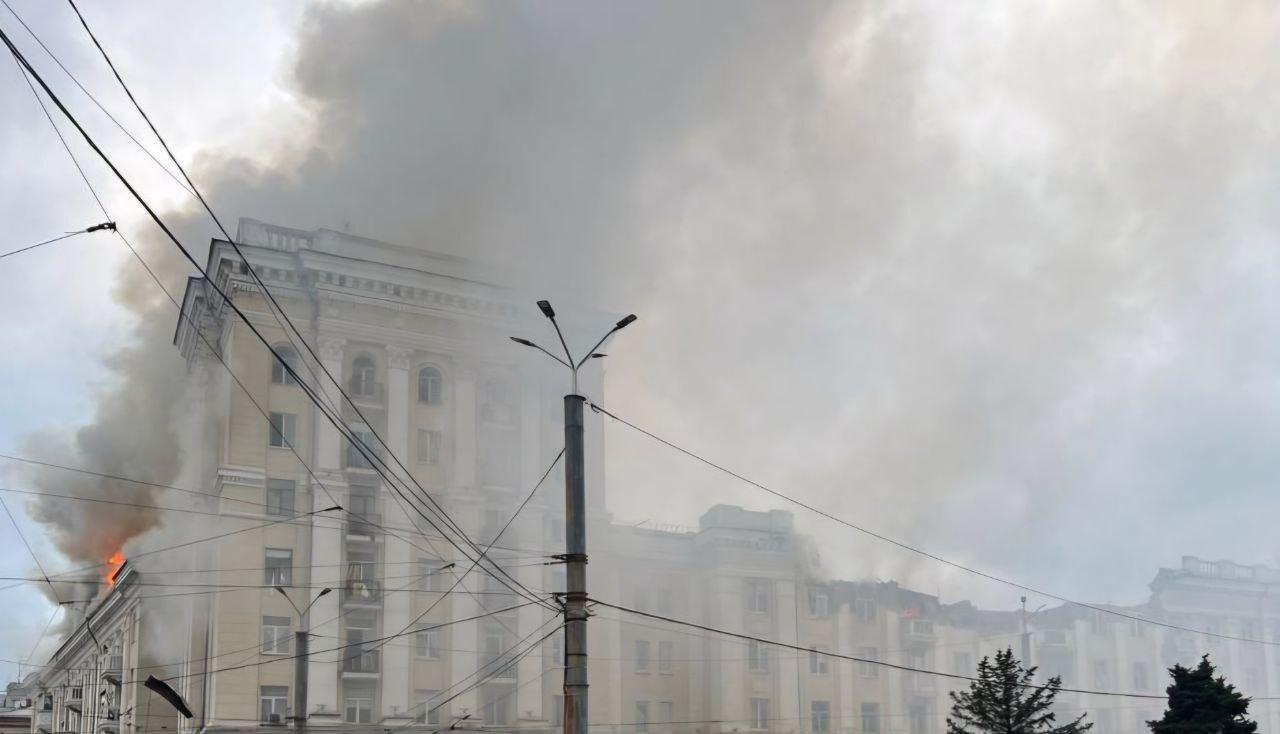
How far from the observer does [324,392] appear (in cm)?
5056

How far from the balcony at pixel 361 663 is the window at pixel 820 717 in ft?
67.6

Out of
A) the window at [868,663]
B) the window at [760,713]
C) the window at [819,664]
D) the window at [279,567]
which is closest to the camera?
the window at [279,567]

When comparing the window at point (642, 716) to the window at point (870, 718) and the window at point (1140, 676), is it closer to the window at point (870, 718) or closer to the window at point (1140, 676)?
the window at point (870, 718)

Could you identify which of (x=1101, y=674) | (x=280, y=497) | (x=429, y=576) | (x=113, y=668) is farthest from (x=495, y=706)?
(x=1101, y=674)

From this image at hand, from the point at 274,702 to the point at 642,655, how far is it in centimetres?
1542

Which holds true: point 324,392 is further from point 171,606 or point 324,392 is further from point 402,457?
point 171,606

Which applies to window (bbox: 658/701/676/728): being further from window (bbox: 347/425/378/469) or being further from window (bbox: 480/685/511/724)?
window (bbox: 347/425/378/469)

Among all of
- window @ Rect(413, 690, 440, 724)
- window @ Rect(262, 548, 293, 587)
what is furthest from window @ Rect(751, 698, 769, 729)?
window @ Rect(262, 548, 293, 587)

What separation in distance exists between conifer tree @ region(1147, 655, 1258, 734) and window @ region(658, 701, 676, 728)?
25.9m

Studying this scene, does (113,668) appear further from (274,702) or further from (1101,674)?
(1101,674)

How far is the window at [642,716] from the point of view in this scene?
54938 mm

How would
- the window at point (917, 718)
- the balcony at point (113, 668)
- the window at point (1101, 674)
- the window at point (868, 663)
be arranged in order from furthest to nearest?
the window at point (1101, 674)
the window at point (917, 718)
the window at point (868, 663)
the balcony at point (113, 668)

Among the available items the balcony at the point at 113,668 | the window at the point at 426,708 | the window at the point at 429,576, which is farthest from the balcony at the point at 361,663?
the balcony at the point at 113,668

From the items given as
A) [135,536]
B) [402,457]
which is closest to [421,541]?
[402,457]
